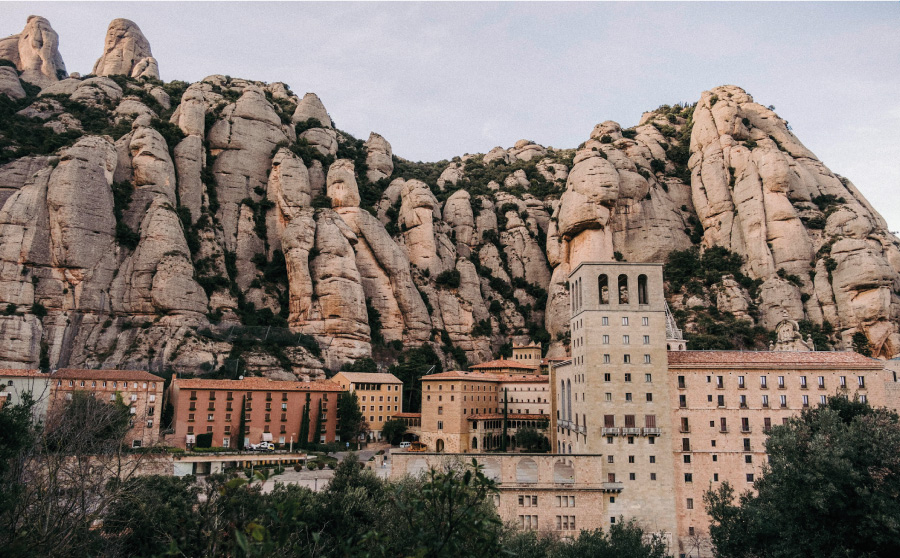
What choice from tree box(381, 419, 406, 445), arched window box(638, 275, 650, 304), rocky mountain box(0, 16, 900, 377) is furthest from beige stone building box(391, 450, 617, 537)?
rocky mountain box(0, 16, 900, 377)

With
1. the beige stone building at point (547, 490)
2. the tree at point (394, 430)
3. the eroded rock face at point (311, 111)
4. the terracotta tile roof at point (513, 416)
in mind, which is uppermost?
the eroded rock face at point (311, 111)

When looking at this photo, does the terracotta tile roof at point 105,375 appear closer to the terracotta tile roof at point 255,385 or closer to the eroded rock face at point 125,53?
the terracotta tile roof at point 255,385

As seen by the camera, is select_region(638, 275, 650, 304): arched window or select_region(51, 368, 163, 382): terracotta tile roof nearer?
select_region(638, 275, 650, 304): arched window

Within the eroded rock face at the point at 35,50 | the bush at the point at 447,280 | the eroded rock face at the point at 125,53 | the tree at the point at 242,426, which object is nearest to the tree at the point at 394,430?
the tree at the point at 242,426

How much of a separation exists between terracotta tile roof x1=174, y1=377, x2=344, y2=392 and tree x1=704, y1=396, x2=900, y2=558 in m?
46.9

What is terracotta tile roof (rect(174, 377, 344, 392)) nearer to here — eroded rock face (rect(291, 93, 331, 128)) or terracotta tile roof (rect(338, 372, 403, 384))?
terracotta tile roof (rect(338, 372, 403, 384))

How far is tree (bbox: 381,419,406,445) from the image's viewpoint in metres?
66.2

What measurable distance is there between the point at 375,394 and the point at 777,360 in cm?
4385

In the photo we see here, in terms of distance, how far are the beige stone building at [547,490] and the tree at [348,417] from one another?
21094 mm

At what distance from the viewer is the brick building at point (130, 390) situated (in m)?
52.5

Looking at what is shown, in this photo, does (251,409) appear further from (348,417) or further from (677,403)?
(677,403)

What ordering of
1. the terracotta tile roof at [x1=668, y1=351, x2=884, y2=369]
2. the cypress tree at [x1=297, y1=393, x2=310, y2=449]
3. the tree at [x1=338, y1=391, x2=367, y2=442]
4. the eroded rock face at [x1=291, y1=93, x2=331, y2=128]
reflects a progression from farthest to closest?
the eroded rock face at [x1=291, y1=93, x2=331, y2=128] < the tree at [x1=338, y1=391, x2=367, y2=442] < the cypress tree at [x1=297, y1=393, x2=310, y2=449] < the terracotta tile roof at [x1=668, y1=351, x2=884, y2=369]

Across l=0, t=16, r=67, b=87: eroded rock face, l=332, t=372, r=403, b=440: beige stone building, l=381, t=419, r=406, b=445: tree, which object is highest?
l=0, t=16, r=67, b=87: eroded rock face

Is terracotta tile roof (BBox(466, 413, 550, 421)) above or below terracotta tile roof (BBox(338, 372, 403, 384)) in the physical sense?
below
